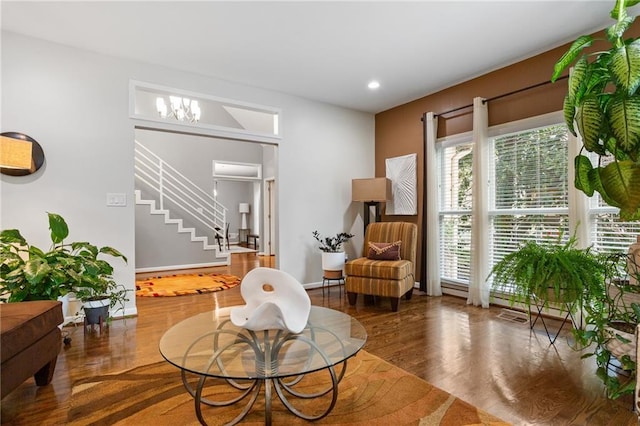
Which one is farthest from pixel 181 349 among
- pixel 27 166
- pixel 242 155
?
pixel 242 155

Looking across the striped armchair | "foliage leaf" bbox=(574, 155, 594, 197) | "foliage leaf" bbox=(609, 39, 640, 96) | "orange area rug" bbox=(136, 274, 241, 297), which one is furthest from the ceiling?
"orange area rug" bbox=(136, 274, 241, 297)

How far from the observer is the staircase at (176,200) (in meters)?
6.75

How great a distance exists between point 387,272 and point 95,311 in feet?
9.33

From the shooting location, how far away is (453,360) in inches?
92.1

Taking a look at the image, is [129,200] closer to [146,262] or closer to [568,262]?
[146,262]

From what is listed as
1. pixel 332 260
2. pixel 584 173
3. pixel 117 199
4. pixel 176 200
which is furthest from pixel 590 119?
pixel 176 200

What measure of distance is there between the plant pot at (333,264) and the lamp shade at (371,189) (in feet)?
3.04

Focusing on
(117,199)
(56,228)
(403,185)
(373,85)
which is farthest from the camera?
(403,185)

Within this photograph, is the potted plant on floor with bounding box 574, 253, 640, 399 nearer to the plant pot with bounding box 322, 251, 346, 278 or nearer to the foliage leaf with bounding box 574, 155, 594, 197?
the foliage leaf with bounding box 574, 155, 594, 197

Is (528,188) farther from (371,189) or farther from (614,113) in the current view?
(614,113)

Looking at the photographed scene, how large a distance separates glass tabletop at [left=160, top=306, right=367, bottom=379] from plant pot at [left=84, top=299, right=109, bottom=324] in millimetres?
1526

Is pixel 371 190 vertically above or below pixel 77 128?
below

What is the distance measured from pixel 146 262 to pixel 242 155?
363 centimetres

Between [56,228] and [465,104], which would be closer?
[56,228]
